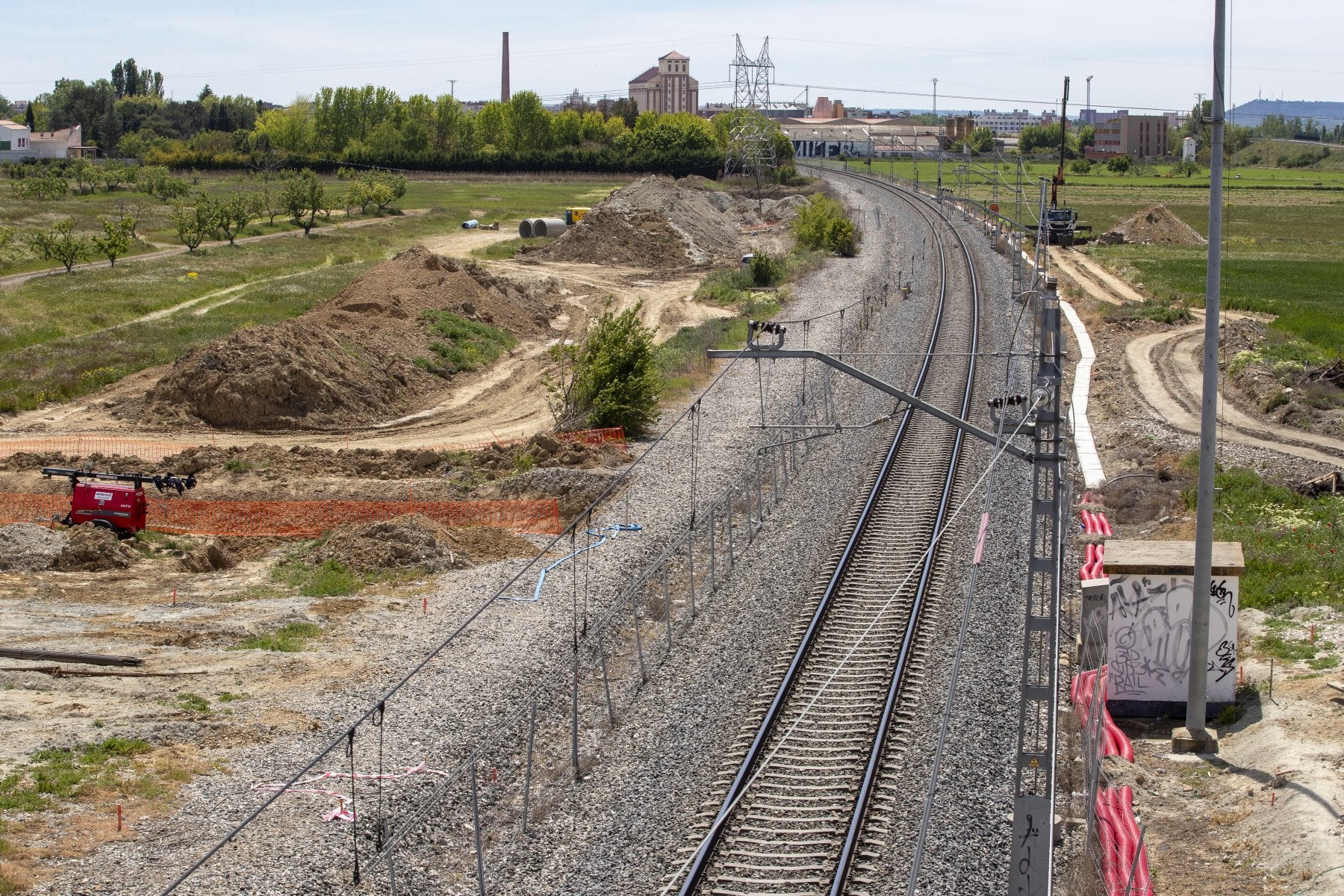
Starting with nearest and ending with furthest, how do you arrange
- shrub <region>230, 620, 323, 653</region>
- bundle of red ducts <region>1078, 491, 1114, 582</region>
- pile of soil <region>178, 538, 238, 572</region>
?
1. shrub <region>230, 620, 323, 653</region>
2. bundle of red ducts <region>1078, 491, 1114, 582</region>
3. pile of soil <region>178, 538, 238, 572</region>

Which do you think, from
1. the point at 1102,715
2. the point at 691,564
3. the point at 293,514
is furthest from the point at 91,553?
the point at 1102,715

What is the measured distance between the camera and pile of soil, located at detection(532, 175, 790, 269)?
228 feet

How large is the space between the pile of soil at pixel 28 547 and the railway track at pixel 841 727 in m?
14.6

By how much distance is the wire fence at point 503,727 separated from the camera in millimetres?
13609

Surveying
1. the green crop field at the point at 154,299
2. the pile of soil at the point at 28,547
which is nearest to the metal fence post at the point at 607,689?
the pile of soil at the point at 28,547

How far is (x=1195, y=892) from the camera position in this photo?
13.4 m

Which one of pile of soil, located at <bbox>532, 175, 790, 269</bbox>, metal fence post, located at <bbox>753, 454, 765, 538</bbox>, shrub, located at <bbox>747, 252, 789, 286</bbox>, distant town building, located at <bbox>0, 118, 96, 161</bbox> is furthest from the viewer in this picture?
distant town building, located at <bbox>0, 118, 96, 161</bbox>

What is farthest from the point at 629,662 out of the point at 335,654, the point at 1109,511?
the point at 1109,511

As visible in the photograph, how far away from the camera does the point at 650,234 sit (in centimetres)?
7156

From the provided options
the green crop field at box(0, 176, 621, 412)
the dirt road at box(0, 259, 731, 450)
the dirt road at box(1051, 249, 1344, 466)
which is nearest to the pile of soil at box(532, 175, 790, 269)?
the green crop field at box(0, 176, 621, 412)

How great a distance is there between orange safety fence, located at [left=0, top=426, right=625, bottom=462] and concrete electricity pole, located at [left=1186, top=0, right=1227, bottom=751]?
18000 mm

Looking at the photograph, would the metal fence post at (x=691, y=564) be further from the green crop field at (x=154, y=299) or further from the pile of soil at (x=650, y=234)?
the pile of soil at (x=650, y=234)

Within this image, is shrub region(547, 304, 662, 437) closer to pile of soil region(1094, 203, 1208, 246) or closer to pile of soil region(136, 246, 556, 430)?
pile of soil region(136, 246, 556, 430)

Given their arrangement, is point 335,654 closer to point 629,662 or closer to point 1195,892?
point 629,662
